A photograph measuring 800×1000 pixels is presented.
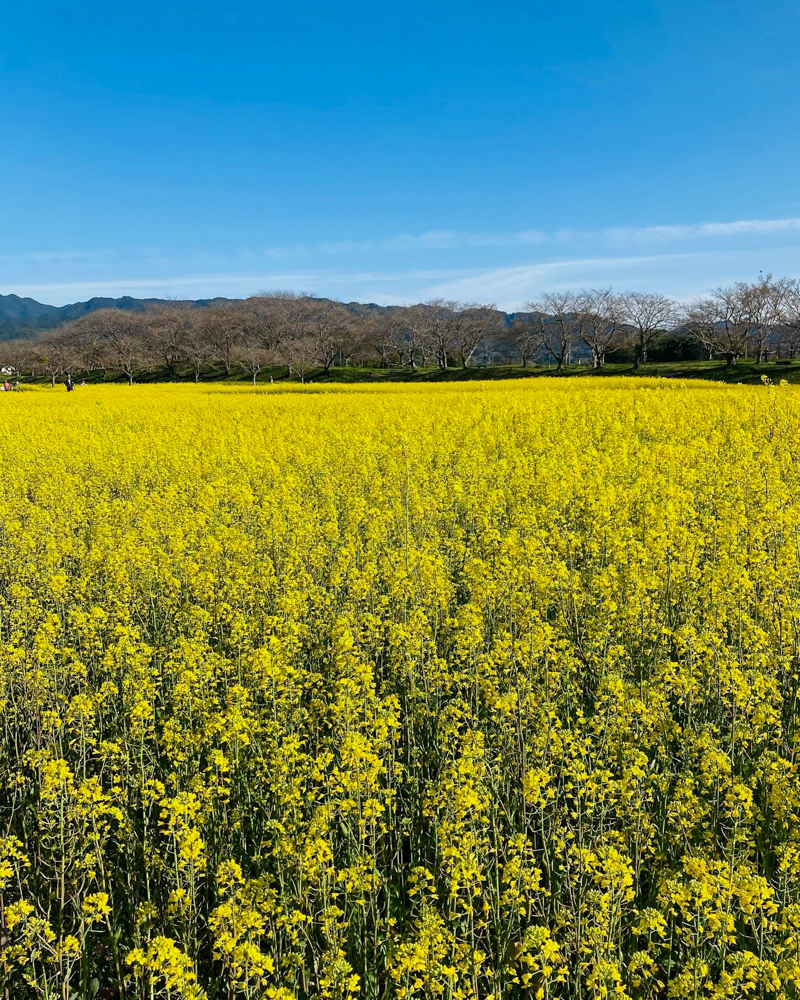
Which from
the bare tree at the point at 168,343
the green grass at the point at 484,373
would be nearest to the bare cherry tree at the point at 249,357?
the green grass at the point at 484,373

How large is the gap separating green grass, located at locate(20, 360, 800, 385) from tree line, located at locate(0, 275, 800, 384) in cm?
149

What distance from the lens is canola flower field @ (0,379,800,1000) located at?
300 cm

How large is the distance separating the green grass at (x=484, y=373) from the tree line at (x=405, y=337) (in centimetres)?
149

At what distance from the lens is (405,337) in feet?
315

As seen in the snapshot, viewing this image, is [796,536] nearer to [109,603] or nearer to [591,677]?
[591,677]

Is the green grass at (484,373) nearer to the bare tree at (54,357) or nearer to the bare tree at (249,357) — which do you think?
the bare tree at (249,357)

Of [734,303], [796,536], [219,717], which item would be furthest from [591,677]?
[734,303]

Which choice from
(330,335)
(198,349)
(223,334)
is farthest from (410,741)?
(223,334)

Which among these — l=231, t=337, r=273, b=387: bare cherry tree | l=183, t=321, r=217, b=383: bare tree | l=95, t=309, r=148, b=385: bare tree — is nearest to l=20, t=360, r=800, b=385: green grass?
l=183, t=321, r=217, b=383: bare tree

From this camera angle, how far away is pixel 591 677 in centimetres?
575

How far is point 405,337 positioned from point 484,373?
2705 cm

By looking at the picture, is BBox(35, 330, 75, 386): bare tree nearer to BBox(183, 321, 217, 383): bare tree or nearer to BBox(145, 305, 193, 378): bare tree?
BBox(145, 305, 193, 378): bare tree

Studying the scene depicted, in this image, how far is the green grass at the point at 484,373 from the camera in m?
53.3

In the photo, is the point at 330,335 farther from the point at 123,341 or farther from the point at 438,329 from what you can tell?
the point at 123,341
